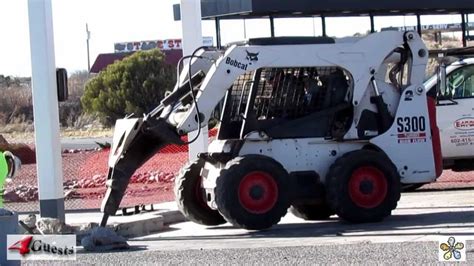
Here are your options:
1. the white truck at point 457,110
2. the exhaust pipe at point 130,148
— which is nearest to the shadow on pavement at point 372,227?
the exhaust pipe at point 130,148

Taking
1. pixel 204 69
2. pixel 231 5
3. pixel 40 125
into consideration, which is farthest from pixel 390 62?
pixel 231 5

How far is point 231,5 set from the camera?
2875cm

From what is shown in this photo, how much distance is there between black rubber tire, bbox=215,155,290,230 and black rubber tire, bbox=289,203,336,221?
1.02 meters

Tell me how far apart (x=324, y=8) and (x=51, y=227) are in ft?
54.2

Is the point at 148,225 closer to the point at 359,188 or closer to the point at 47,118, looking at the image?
the point at 47,118

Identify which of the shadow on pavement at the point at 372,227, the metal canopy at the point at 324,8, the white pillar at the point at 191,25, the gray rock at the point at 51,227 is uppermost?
the metal canopy at the point at 324,8

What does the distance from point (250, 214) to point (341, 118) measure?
6.99 feet

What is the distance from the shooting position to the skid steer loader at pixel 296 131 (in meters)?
14.7

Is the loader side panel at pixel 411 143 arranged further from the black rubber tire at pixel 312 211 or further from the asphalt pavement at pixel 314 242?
the black rubber tire at pixel 312 211

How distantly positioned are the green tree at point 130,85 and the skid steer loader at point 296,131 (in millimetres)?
29358

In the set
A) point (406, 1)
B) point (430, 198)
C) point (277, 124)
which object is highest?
point (406, 1)

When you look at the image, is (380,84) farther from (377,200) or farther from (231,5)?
(231,5)

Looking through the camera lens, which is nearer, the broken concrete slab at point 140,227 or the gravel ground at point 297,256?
the gravel ground at point 297,256

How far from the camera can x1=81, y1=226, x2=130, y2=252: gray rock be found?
13.5m
